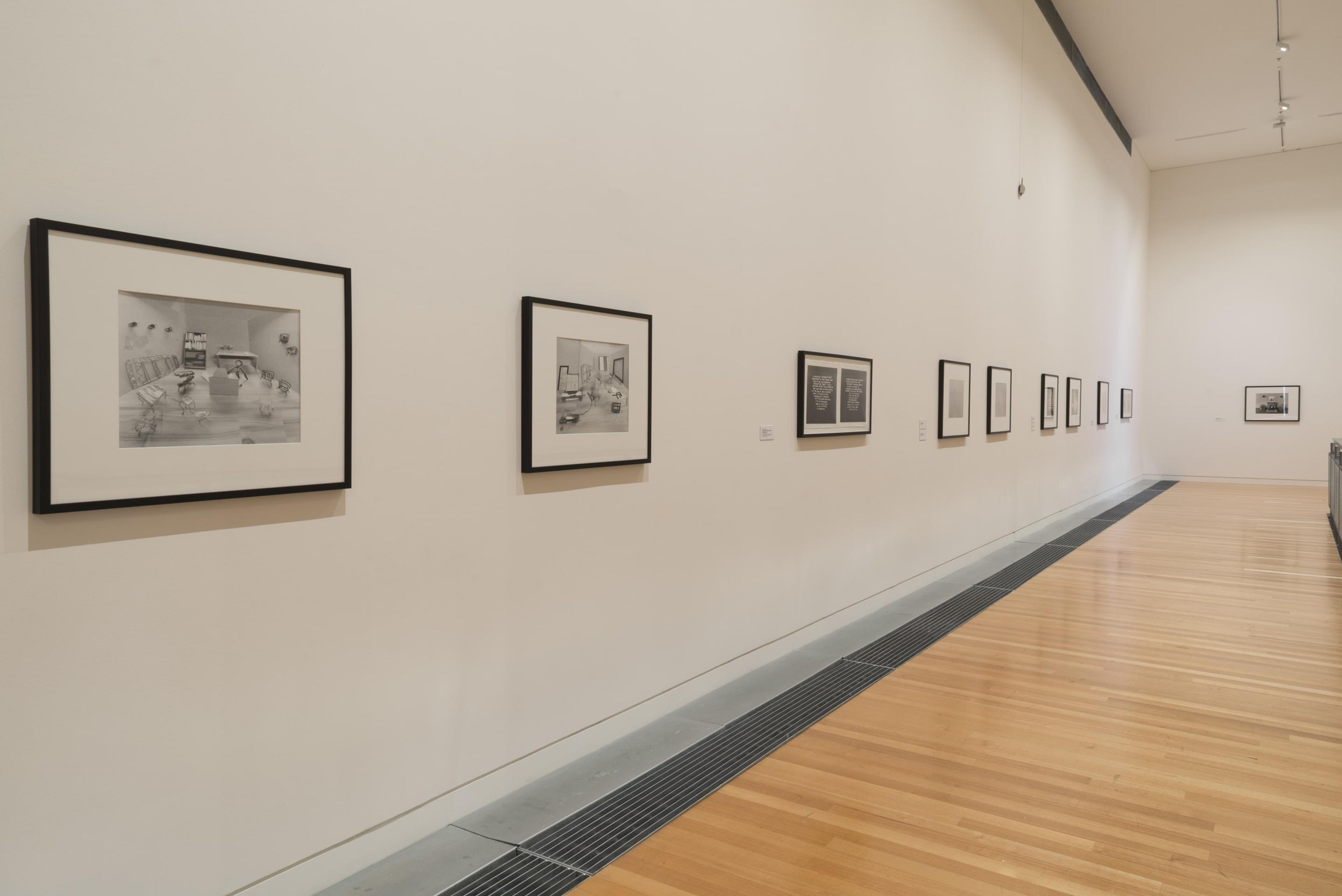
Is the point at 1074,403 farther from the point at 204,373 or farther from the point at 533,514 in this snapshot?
the point at 204,373

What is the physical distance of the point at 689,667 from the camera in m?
5.68

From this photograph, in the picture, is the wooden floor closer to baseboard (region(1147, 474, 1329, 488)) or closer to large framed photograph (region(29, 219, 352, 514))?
large framed photograph (region(29, 219, 352, 514))

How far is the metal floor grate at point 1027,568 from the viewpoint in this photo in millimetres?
Answer: 9711

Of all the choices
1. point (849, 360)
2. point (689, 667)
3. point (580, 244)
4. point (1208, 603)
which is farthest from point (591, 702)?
point (1208, 603)

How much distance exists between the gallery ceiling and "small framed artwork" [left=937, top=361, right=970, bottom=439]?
745cm

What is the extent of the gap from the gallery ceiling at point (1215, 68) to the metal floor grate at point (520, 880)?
48.0 feet

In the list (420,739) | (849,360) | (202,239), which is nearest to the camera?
(202,239)

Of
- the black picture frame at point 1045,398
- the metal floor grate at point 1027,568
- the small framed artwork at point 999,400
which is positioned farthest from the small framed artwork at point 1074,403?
the small framed artwork at point 999,400

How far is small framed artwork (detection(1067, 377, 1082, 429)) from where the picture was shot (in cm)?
1541

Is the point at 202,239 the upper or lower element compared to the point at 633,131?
lower

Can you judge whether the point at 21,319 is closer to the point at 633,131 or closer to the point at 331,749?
the point at 331,749

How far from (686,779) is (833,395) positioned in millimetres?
3761

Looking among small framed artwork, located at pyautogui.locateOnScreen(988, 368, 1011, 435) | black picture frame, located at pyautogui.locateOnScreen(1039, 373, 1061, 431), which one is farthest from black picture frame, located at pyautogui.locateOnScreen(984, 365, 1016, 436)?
black picture frame, located at pyautogui.locateOnScreen(1039, 373, 1061, 431)

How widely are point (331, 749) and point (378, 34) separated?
288cm
